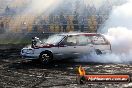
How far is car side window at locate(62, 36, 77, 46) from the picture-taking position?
16891mm

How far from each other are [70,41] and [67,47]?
1.26ft

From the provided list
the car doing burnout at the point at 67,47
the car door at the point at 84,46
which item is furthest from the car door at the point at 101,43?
the car door at the point at 84,46

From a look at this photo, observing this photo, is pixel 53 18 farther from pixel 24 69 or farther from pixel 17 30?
pixel 24 69

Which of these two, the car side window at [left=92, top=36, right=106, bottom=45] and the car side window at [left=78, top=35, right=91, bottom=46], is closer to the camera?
the car side window at [left=78, top=35, right=91, bottom=46]

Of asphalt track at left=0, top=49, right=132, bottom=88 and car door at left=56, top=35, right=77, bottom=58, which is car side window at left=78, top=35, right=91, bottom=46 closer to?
car door at left=56, top=35, right=77, bottom=58

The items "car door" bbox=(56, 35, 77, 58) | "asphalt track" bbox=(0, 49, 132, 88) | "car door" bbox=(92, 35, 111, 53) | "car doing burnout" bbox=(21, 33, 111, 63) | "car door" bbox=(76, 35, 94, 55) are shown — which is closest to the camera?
"asphalt track" bbox=(0, 49, 132, 88)

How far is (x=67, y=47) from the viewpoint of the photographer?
16.8 metres

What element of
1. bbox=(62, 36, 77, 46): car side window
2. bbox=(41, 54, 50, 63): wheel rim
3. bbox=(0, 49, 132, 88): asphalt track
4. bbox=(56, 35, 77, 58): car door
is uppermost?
bbox=(62, 36, 77, 46): car side window

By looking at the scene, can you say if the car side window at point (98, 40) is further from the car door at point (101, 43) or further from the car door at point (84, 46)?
the car door at point (84, 46)

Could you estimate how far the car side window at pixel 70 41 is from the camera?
55.4ft

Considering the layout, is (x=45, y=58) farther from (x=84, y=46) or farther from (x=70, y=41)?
(x=84, y=46)

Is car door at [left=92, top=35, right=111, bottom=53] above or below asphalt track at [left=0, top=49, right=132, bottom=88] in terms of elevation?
above

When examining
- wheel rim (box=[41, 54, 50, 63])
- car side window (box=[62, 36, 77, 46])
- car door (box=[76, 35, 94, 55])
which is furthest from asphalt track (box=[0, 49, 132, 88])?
car side window (box=[62, 36, 77, 46])

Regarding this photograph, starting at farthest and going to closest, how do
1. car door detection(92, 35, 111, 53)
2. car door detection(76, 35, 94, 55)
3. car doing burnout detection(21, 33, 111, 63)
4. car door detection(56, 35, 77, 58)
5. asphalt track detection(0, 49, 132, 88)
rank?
car door detection(92, 35, 111, 53) < car door detection(76, 35, 94, 55) < car door detection(56, 35, 77, 58) < car doing burnout detection(21, 33, 111, 63) < asphalt track detection(0, 49, 132, 88)
